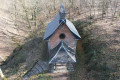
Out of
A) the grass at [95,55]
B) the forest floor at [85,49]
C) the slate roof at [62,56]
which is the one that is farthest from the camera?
the forest floor at [85,49]

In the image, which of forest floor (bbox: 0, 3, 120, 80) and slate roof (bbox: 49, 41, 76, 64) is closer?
slate roof (bbox: 49, 41, 76, 64)

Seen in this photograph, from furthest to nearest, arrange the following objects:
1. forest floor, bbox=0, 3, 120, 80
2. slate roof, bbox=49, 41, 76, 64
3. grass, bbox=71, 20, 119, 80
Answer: forest floor, bbox=0, 3, 120, 80
slate roof, bbox=49, 41, 76, 64
grass, bbox=71, 20, 119, 80

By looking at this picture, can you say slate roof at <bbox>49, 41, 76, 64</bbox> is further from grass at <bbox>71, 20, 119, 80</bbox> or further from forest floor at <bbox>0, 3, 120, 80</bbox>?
grass at <bbox>71, 20, 119, 80</bbox>

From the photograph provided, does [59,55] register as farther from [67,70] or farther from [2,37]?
[2,37]

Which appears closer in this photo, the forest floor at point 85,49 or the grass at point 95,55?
the grass at point 95,55

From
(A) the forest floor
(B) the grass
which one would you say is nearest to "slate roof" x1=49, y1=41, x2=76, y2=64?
(A) the forest floor

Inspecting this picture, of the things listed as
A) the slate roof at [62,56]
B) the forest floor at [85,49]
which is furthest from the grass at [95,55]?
the slate roof at [62,56]

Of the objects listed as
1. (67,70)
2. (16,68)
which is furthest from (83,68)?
(16,68)

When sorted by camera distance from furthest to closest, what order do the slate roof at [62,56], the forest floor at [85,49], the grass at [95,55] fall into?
1. the forest floor at [85,49]
2. the slate roof at [62,56]
3. the grass at [95,55]

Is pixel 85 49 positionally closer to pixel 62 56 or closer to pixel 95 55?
pixel 95 55

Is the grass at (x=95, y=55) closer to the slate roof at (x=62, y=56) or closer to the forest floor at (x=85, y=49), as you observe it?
the forest floor at (x=85, y=49)

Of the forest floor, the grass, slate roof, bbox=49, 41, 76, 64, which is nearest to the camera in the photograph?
the grass
